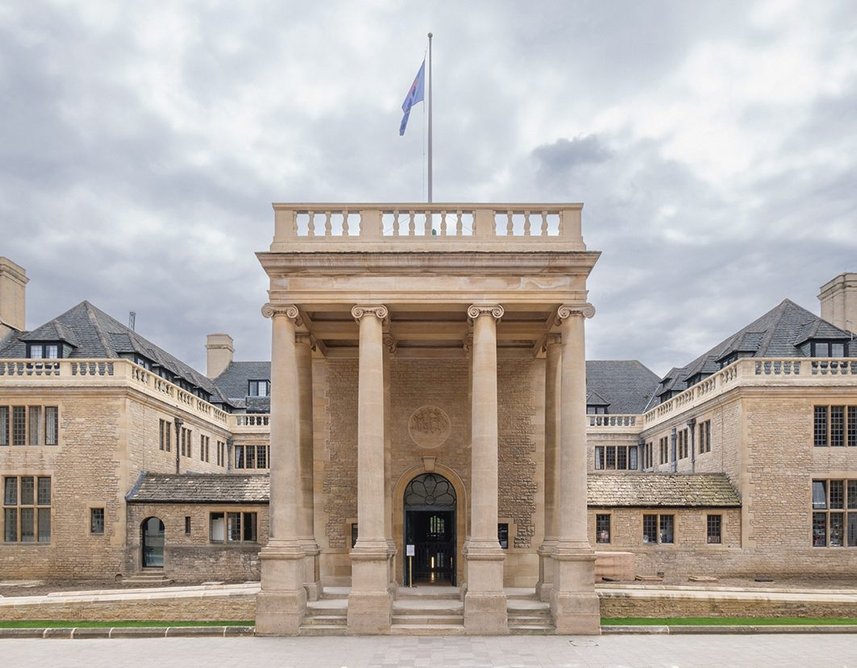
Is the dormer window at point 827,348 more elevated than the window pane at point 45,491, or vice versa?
the dormer window at point 827,348

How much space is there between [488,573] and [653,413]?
29.3 metres

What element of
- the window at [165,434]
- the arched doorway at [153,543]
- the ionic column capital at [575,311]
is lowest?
the arched doorway at [153,543]

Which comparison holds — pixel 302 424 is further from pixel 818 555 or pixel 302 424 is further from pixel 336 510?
pixel 818 555

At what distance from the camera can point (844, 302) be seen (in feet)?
130

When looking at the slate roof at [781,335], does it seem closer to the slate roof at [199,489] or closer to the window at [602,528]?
the window at [602,528]

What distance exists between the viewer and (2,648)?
1891 centimetres

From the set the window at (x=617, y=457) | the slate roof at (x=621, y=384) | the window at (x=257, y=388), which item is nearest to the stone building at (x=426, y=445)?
the window at (x=617, y=457)

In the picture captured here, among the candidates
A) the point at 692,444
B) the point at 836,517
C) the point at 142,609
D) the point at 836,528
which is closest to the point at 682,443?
the point at 692,444

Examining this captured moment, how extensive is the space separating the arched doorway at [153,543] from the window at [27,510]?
3954mm

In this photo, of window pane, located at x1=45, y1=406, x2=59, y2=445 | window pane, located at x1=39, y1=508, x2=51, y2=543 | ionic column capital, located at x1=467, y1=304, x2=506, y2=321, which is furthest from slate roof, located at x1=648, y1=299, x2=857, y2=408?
window pane, located at x1=39, y1=508, x2=51, y2=543

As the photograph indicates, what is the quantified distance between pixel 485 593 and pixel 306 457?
710cm

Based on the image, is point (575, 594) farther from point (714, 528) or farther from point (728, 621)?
point (714, 528)

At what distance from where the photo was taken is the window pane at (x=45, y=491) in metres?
33.4

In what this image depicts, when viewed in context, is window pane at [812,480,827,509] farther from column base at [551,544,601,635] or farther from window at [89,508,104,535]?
window at [89,508,104,535]
